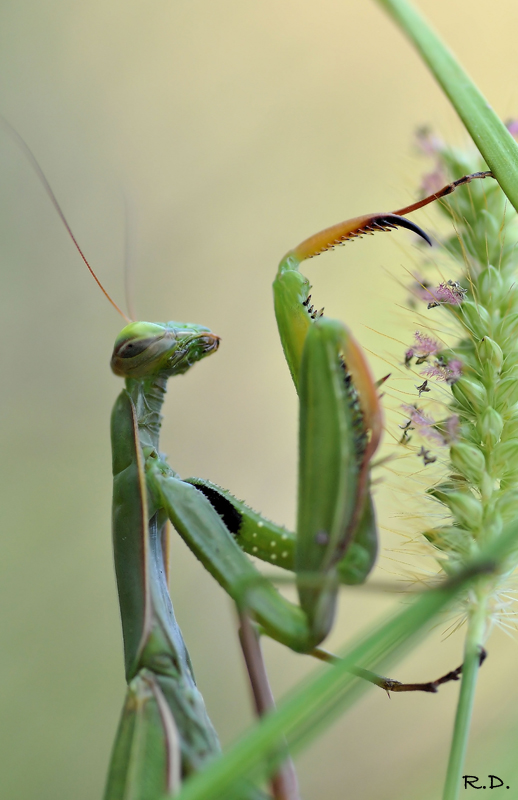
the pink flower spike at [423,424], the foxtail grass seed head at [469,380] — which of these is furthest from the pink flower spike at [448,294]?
the pink flower spike at [423,424]

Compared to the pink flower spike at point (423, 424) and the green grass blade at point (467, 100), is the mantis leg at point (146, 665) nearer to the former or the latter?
the pink flower spike at point (423, 424)

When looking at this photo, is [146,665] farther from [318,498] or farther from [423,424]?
[423,424]

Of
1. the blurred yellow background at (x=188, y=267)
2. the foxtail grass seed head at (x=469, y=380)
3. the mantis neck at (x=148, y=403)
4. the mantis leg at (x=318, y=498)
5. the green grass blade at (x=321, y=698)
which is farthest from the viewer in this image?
the blurred yellow background at (x=188, y=267)

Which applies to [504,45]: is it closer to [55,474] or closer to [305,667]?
[55,474]

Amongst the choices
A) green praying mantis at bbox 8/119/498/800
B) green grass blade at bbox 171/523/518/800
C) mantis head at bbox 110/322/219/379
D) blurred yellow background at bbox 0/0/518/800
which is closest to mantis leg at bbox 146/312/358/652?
green praying mantis at bbox 8/119/498/800

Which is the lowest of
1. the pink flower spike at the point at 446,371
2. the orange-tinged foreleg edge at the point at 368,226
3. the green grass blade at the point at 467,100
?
the pink flower spike at the point at 446,371

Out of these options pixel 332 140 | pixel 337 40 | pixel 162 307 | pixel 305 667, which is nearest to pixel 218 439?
pixel 162 307

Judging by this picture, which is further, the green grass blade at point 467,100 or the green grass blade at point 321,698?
the green grass blade at point 467,100

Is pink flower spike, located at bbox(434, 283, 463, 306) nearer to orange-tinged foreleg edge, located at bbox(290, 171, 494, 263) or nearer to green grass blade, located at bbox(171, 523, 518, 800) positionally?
orange-tinged foreleg edge, located at bbox(290, 171, 494, 263)

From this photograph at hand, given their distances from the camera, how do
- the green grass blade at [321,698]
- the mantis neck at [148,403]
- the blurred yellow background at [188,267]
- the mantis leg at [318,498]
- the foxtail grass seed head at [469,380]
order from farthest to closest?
1. the blurred yellow background at [188,267]
2. the mantis neck at [148,403]
3. the foxtail grass seed head at [469,380]
4. the mantis leg at [318,498]
5. the green grass blade at [321,698]
